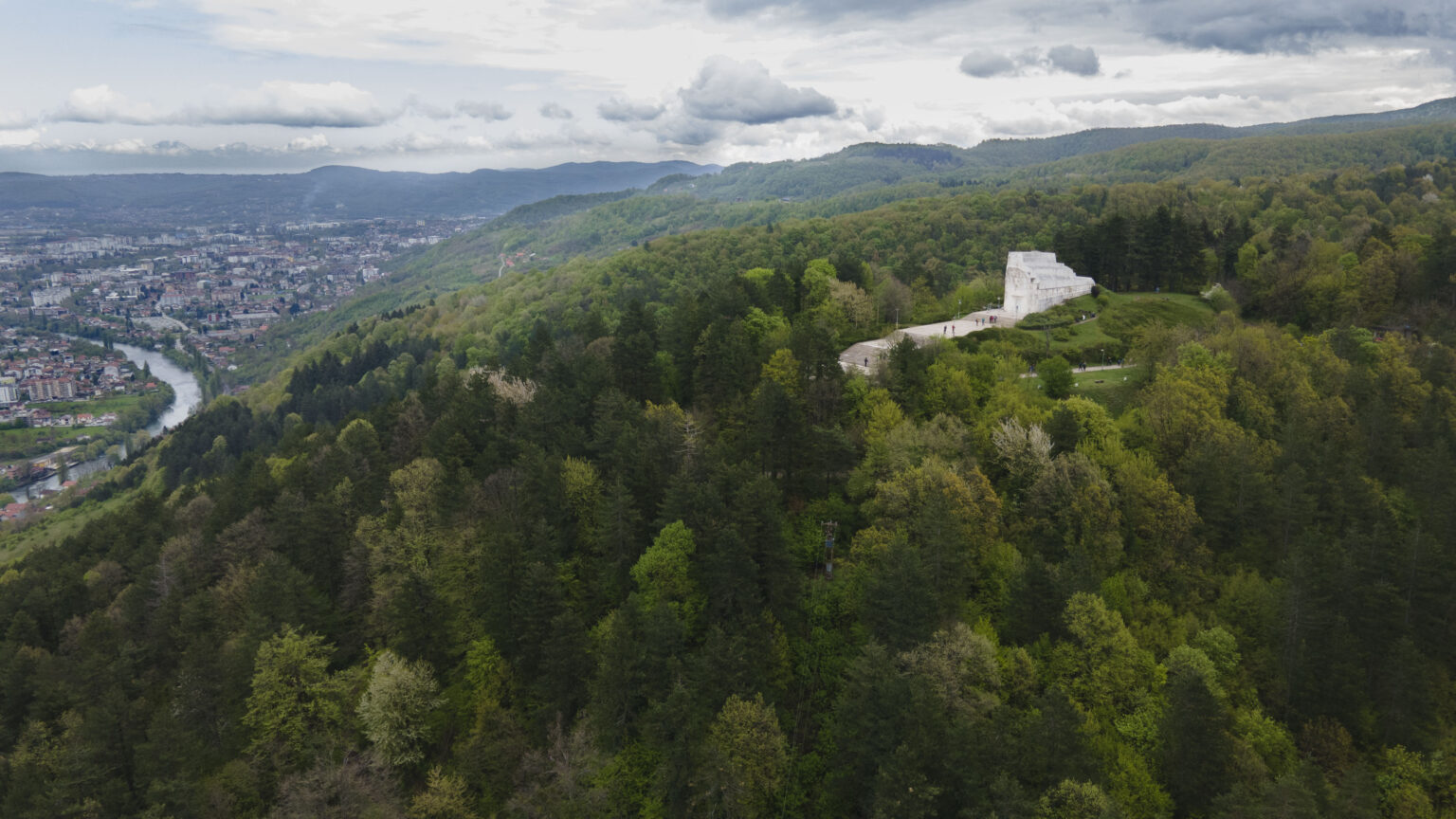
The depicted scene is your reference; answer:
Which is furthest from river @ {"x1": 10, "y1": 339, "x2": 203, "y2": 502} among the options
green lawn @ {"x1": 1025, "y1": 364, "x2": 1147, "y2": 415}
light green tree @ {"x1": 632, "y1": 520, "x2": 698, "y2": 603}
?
green lawn @ {"x1": 1025, "y1": 364, "x2": 1147, "y2": 415}

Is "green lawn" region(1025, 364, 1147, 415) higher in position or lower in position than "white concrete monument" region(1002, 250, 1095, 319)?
lower

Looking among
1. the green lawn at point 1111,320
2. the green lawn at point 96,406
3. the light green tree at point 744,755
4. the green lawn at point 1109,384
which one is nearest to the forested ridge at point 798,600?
the light green tree at point 744,755

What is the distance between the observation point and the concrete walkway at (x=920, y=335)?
5283 cm

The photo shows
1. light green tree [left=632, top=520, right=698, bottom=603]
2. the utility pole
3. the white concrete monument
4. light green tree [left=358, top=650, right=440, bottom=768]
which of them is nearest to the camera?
light green tree [left=358, top=650, right=440, bottom=768]

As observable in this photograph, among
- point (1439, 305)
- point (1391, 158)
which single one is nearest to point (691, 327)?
A: point (1439, 305)

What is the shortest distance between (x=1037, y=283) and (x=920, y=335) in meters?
11.4

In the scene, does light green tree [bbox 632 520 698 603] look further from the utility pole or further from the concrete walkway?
the concrete walkway

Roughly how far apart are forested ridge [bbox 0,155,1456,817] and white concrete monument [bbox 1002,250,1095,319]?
609 cm

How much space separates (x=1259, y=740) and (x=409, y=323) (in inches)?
5876

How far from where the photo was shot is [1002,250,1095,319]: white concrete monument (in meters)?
62.7

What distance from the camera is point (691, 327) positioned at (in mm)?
54375

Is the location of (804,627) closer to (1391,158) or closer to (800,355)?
(800,355)

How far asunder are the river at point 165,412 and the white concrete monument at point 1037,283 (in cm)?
13450

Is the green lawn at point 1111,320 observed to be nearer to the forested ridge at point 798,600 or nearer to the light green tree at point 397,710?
the forested ridge at point 798,600
